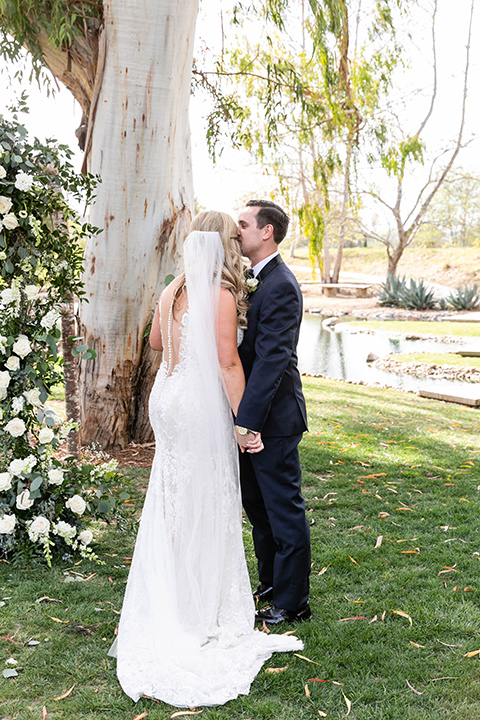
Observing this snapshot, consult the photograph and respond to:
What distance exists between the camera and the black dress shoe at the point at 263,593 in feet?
12.0

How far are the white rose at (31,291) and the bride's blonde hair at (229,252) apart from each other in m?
1.09

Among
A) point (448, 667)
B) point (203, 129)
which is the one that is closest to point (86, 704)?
point (448, 667)

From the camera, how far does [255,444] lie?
10.6 feet

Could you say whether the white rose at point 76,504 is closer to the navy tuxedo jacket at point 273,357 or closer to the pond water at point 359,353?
the navy tuxedo jacket at point 273,357

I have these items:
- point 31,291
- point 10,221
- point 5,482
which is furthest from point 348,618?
point 10,221

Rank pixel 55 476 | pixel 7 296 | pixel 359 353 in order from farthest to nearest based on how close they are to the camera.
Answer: pixel 359 353
pixel 55 476
pixel 7 296

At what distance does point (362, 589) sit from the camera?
150 inches

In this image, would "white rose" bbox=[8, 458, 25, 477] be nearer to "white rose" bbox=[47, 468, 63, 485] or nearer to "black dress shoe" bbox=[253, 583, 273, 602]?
"white rose" bbox=[47, 468, 63, 485]

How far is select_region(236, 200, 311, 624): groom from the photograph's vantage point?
10.4ft

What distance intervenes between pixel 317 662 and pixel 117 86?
5.06 meters

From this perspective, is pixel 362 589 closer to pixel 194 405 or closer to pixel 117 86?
pixel 194 405

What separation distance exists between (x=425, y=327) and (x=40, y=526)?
17.8 metres

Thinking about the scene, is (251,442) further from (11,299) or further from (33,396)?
(11,299)

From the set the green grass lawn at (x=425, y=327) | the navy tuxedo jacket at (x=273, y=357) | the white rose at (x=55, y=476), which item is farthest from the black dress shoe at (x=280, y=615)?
the green grass lawn at (x=425, y=327)
